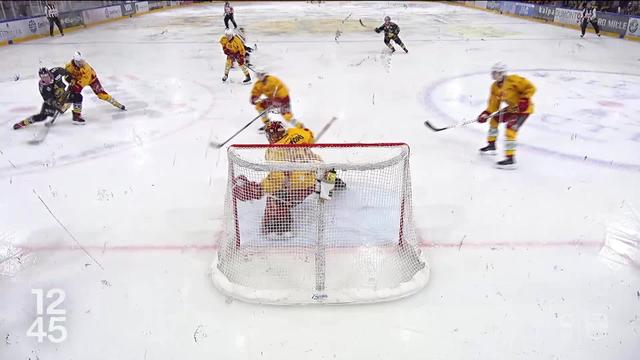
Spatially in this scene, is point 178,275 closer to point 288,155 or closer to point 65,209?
point 288,155

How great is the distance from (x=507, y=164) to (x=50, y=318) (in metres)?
4.69

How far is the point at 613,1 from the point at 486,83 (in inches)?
553

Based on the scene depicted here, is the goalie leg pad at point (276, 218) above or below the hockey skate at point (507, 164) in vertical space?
above

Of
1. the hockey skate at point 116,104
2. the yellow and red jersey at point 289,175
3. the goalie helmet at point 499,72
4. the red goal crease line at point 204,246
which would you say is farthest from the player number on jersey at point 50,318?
the goalie helmet at point 499,72

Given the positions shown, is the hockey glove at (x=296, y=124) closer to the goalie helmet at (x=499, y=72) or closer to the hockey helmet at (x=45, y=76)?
the goalie helmet at (x=499, y=72)

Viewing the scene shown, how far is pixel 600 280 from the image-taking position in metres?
3.14

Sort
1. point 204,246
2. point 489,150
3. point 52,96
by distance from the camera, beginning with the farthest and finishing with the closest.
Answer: point 52,96, point 489,150, point 204,246

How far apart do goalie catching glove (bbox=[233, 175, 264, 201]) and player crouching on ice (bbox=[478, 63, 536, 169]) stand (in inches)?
116

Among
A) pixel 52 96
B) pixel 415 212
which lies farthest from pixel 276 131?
pixel 52 96

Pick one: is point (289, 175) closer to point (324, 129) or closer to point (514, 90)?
point (514, 90)

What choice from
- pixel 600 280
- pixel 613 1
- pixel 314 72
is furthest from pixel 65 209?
pixel 613 1

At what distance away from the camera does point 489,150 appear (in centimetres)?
539

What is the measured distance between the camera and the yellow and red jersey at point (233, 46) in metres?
8.19

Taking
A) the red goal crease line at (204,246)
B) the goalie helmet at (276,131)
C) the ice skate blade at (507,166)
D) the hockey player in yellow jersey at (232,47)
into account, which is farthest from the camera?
the hockey player in yellow jersey at (232,47)
